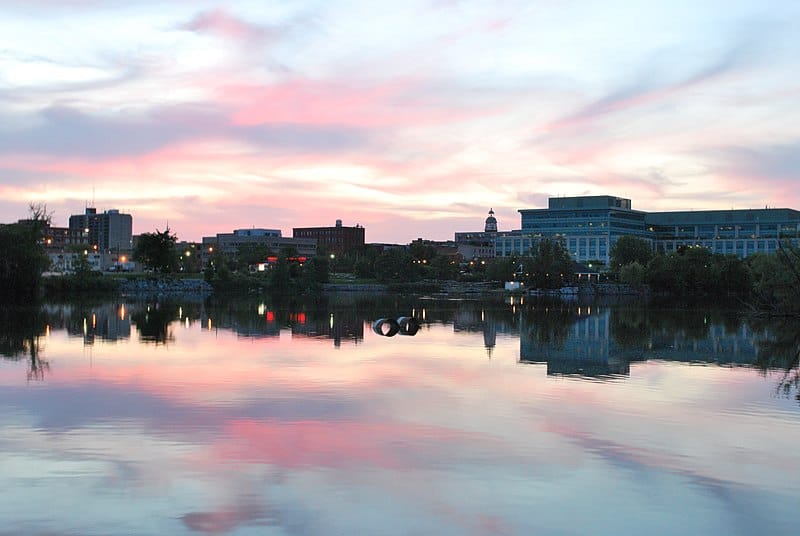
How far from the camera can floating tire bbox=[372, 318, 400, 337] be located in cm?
4484

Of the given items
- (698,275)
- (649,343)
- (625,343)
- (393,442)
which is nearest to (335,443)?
(393,442)

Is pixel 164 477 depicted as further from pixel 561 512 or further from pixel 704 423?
pixel 704 423

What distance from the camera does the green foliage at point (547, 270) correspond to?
146 m

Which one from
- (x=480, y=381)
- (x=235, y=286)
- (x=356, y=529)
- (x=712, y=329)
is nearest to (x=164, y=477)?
(x=356, y=529)

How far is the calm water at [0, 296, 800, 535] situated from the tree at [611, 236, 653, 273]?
147 metres

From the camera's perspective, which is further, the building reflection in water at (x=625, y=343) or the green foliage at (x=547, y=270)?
the green foliage at (x=547, y=270)

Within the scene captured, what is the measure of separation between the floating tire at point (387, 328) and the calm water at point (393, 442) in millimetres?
10135

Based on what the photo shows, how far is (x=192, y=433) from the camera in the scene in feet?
56.7

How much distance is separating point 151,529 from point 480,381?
15.9 metres

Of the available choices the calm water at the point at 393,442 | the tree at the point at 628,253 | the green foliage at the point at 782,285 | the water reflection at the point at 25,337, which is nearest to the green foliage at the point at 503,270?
the tree at the point at 628,253

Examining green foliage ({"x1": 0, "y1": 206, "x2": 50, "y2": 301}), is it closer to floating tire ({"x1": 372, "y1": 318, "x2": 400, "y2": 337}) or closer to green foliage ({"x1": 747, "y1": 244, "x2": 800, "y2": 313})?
floating tire ({"x1": 372, "y1": 318, "x2": 400, "y2": 337})

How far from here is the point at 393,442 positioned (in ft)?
55.4

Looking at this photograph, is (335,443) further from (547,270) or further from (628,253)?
(628,253)

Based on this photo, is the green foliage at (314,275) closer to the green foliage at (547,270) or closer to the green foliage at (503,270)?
the green foliage at (503,270)
